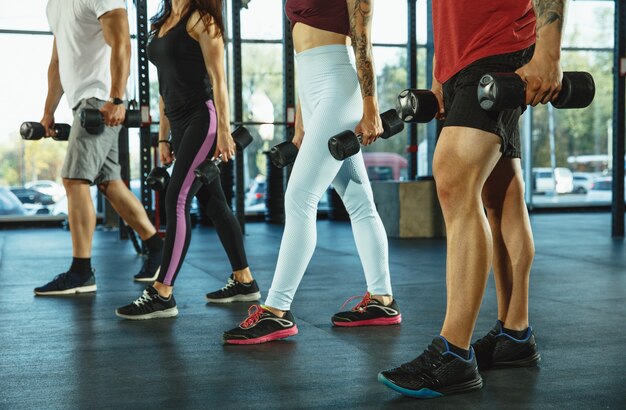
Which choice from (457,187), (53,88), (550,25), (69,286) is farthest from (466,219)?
(53,88)

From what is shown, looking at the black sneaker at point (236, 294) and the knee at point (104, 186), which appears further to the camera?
the knee at point (104, 186)

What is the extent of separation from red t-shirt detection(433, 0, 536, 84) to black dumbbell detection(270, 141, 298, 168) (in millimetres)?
945

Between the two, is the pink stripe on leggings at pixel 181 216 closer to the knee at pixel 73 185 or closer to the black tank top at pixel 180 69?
the black tank top at pixel 180 69

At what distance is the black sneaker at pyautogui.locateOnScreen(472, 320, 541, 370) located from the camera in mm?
2215

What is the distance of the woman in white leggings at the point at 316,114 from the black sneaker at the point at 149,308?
1.89ft

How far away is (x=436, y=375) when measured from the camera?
6.34 feet

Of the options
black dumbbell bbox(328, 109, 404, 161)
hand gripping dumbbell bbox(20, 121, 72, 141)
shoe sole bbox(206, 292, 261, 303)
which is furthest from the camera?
hand gripping dumbbell bbox(20, 121, 72, 141)

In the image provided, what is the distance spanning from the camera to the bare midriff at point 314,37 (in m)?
2.65

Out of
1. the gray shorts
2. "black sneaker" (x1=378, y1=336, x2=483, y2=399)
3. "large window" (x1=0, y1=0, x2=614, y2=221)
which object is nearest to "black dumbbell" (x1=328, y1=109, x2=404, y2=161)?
"black sneaker" (x1=378, y1=336, x2=483, y2=399)

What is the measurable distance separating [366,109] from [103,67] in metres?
1.74

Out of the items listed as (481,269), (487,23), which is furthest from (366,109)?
(481,269)

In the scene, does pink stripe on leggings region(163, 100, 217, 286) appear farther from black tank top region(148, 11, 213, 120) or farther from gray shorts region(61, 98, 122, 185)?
gray shorts region(61, 98, 122, 185)

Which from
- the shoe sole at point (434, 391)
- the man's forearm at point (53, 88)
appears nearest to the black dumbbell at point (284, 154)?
the shoe sole at point (434, 391)

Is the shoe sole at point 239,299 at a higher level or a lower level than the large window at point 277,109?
lower
